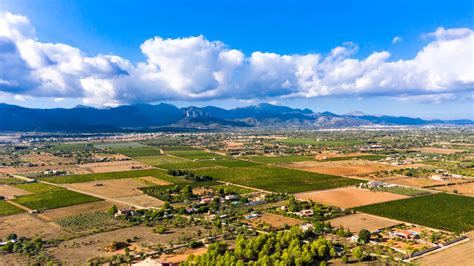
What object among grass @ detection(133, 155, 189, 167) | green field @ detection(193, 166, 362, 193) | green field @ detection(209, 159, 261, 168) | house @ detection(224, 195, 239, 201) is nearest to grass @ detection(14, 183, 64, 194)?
green field @ detection(193, 166, 362, 193)

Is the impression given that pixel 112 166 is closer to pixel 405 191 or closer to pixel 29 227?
pixel 29 227

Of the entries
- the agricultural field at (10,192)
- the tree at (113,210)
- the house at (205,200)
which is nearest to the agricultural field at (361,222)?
the house at (205,200)

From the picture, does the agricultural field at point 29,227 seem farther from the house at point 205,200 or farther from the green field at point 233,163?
the green field at point 233,163

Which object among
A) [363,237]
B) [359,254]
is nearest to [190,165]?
[363,237]

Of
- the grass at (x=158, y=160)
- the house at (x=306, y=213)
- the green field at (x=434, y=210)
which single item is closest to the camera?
the green field at (x=434, y=210)

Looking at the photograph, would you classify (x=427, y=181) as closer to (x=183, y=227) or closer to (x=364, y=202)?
(x=364, y=202)

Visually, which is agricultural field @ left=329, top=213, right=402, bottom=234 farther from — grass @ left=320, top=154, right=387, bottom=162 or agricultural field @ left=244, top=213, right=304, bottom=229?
grass @ left=320, top=154, right=387, bottom=162
